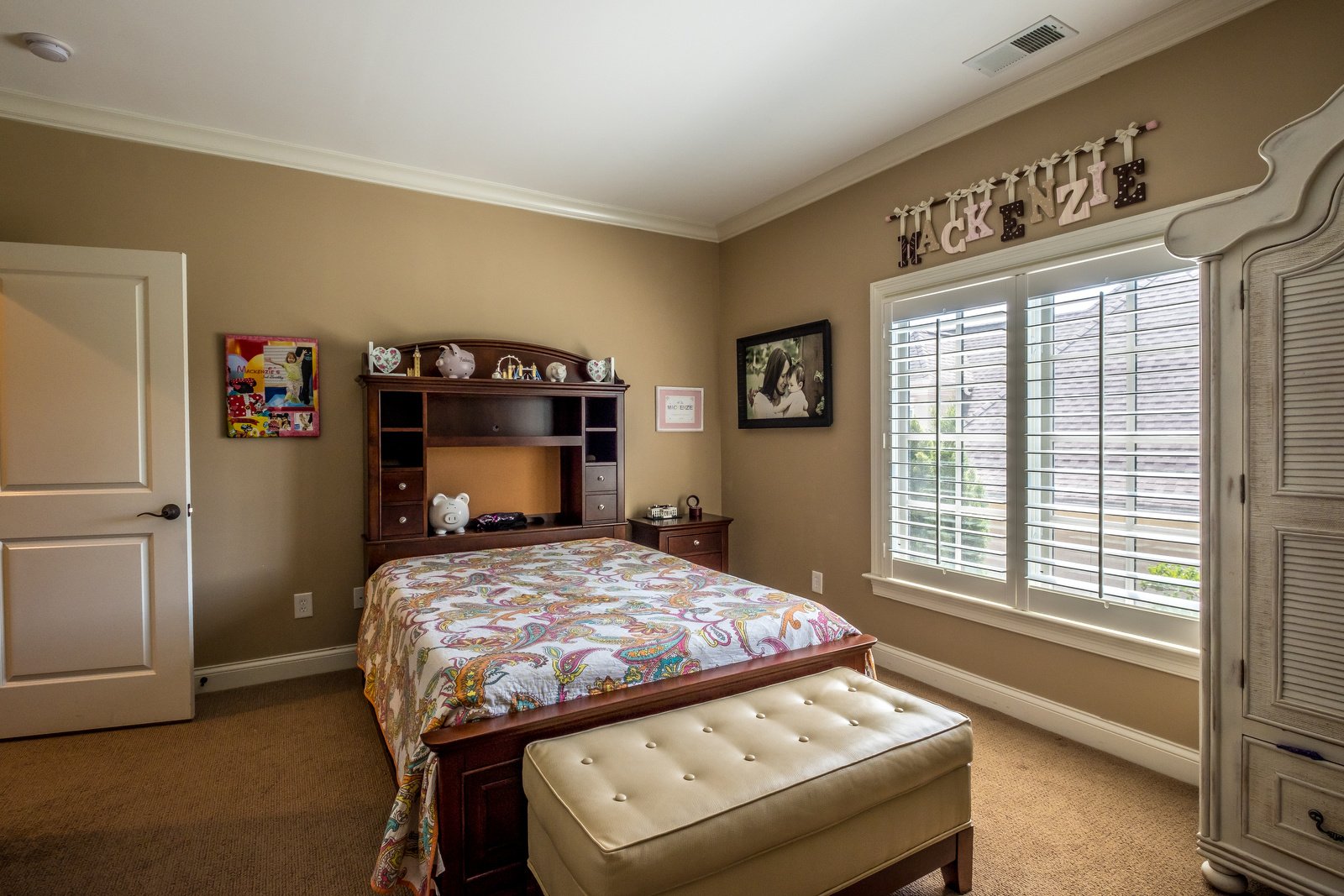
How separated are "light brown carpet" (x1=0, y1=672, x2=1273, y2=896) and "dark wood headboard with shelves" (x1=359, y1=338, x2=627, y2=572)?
1.00 meters

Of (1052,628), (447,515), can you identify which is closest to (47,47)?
(447,515)

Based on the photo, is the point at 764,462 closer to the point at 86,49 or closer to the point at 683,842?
the point at 683,842

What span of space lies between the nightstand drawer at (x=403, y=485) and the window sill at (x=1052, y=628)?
8.03 ft

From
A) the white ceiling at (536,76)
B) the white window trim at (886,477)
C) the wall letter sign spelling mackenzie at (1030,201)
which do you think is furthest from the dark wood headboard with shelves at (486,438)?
the wall letter sign spelling mackenzie at (1030,201)

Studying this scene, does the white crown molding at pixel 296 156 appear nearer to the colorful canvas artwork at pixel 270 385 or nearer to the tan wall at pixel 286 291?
the tan wall at pixel 286 291

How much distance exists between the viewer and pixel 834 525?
12.5 ft

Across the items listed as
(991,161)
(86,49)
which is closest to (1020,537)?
(991,161)

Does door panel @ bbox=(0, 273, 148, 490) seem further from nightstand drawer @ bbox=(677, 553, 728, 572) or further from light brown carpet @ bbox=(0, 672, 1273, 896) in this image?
nightstand drawer @ bbox=(677, 553, 728, 572)

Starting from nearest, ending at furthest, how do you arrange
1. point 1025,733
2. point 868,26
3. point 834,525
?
point 868,26
point 1025,733
point 834,525

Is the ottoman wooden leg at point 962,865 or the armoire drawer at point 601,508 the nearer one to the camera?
the ottoman wooden leg at point 962,865

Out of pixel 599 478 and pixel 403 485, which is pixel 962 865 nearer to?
pixel 599 478

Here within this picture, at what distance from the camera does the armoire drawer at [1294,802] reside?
5.25ft

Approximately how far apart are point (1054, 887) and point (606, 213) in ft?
13.1

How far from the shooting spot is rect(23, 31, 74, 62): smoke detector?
243cm
